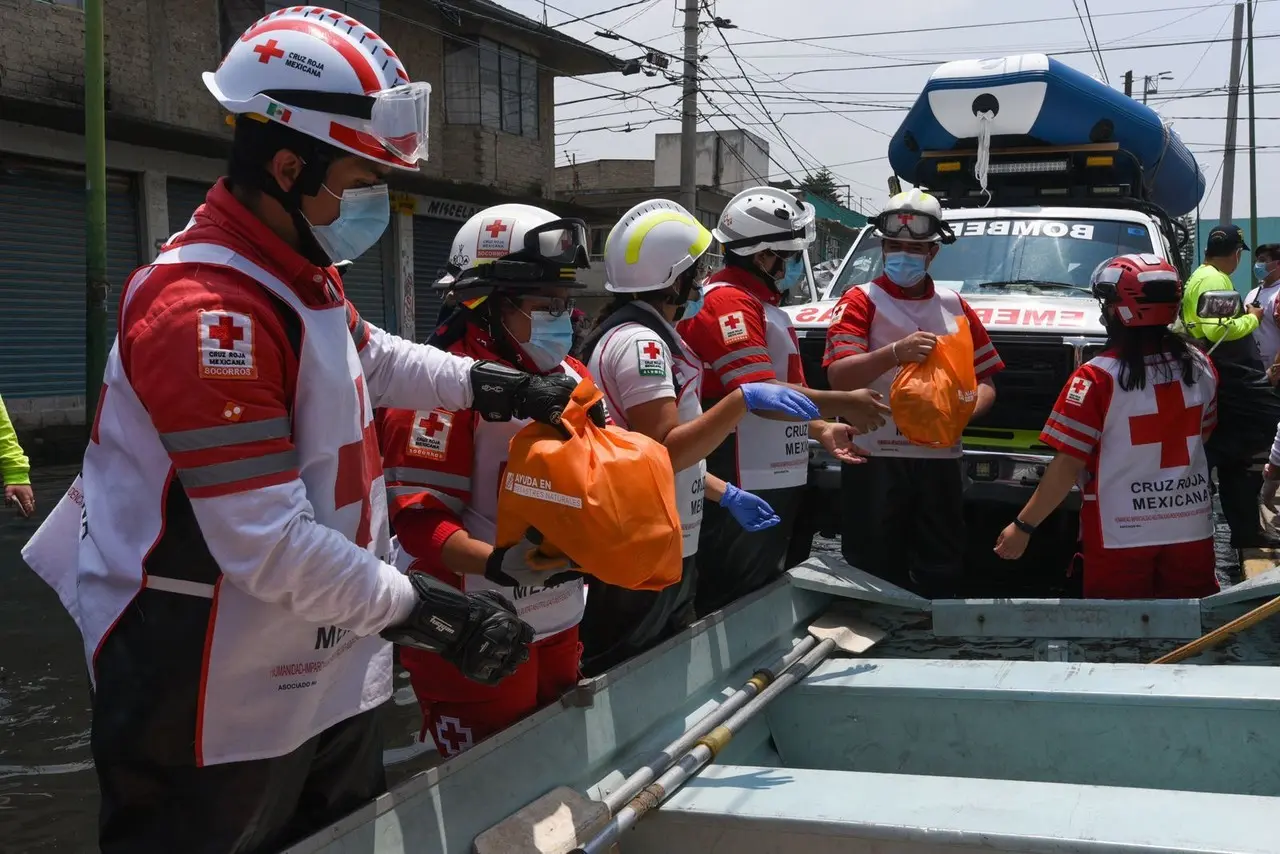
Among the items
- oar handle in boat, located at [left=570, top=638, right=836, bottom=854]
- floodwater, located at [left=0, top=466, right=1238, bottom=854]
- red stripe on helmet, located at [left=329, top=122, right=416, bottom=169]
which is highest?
red stripe on helmet, located at [left=329, top=122, right=416, bottom=169]

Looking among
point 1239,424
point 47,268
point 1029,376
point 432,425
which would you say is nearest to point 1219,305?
point 1239,424

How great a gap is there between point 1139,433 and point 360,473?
8.96ft

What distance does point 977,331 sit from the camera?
4.75 meters

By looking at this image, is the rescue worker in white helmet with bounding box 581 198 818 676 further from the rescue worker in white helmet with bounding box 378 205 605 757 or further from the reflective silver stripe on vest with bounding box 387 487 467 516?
the reflective silver stripe on vest with bounding box 387 487 467 516

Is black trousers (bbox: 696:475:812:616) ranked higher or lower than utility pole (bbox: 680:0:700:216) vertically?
lower

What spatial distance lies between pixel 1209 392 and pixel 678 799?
2.45m

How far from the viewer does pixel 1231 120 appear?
28109 millimetres

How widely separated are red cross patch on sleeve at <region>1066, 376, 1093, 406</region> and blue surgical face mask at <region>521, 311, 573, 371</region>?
6.43 ft

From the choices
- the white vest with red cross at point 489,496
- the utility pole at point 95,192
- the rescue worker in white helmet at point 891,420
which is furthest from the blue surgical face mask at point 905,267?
the utility pole at point 95,192

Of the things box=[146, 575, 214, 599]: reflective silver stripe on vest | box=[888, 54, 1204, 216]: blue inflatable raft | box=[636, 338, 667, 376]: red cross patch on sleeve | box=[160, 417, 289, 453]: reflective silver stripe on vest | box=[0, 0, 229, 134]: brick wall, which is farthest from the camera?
box=[0, 0, 229, 134]: brick wall

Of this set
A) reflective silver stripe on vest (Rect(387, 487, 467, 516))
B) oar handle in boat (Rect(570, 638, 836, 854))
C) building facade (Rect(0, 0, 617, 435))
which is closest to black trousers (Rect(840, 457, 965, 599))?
oar handle in boat (Rect(570, 638, 836, 854))

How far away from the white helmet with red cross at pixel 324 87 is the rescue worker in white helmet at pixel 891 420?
2.92 meters

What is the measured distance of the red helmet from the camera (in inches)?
139

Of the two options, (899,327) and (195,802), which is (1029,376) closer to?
(899,327)
